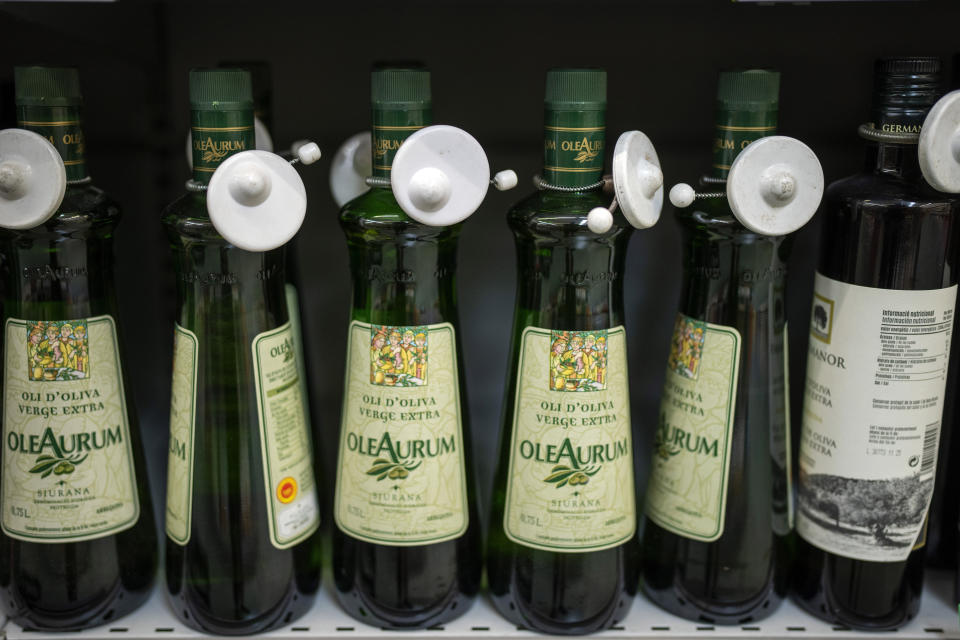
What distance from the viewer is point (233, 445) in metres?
0.71

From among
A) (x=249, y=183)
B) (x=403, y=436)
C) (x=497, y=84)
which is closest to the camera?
(x=249, y=183)

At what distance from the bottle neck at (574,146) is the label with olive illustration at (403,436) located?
15cm

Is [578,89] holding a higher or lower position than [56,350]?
higher

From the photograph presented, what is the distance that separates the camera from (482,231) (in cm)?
94

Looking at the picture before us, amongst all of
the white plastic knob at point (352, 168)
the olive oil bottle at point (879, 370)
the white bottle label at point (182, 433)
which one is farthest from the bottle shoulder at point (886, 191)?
the white bottle label at point (182, 433)

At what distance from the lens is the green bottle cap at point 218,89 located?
2.12ft

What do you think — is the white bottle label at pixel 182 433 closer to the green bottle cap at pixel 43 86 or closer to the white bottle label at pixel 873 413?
the green bottle cap at pixel 43 86

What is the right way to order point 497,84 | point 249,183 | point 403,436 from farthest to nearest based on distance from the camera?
point 497,84 < point 403,436 < point 249,183

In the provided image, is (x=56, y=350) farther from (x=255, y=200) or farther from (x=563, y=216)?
(x=563, y=216)

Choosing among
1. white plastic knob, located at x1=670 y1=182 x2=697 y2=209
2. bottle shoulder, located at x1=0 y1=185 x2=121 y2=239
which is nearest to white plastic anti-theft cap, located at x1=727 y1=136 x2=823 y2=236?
white plastic knob, located at x1=670 y1=182 x2=697 y2=209

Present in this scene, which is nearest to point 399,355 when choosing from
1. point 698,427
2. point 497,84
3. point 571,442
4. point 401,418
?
point 401,418

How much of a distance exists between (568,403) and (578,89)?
0.78 ft

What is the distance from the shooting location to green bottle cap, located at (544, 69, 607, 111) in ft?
2.15

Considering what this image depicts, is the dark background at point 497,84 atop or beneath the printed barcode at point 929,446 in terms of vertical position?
atop
